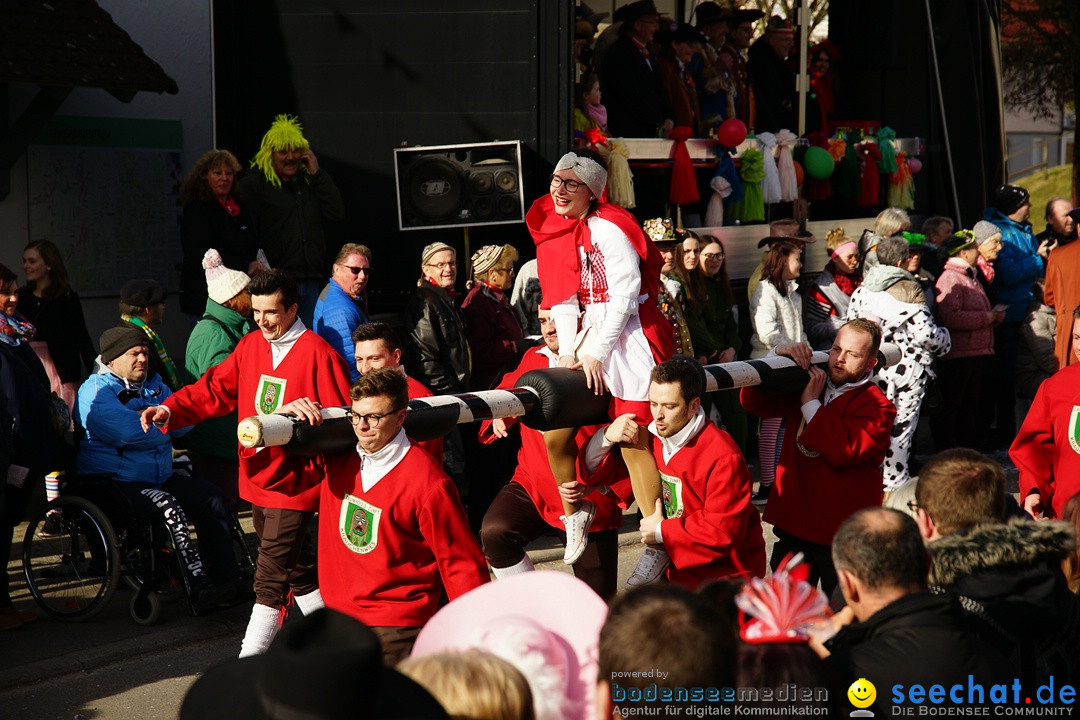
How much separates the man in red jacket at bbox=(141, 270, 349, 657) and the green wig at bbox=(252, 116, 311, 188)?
3.00 meters

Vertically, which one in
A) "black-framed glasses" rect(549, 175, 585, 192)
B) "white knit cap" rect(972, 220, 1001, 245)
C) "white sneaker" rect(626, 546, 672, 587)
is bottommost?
"white sneaker" rect(626, 546, 672, 587)

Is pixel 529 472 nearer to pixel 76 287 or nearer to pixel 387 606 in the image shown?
pixel 387 606

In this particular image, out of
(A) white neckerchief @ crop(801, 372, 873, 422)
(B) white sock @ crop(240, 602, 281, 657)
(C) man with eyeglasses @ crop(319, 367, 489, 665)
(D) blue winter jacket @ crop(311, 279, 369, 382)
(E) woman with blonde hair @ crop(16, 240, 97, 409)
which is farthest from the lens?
(E) woman with blonde hair @ crop(16, 240, 97, 409)

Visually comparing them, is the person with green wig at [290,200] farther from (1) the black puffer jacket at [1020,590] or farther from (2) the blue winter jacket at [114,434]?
(1) the black puffer jacket at [1020,590]

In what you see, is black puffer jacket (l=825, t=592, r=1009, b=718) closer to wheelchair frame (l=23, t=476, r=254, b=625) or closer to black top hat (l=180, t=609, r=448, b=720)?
black top hat (l=180, t=609, r=448, b=720)

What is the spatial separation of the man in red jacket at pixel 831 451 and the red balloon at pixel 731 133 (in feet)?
18.0

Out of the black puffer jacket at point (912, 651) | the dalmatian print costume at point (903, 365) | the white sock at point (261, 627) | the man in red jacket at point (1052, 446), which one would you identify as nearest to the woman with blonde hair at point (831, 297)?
the dalmatian print costume at point (903, 365)

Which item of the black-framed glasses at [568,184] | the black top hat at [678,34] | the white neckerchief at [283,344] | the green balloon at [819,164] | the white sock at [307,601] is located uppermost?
the black top hat at [678,34]

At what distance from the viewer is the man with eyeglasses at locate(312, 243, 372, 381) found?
713 centimetres

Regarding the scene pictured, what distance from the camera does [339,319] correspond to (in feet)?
23.5

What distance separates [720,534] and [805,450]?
790 millimetres

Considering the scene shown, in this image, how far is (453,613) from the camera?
2.93 meters

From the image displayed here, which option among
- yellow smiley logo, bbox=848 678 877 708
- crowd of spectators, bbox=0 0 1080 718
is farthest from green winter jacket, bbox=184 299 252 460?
yellow smiley logo, bbox=848 678 877 708

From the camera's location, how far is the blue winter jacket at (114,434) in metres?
6.17
